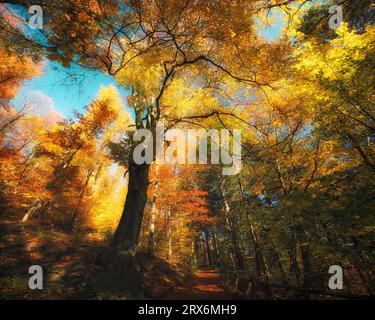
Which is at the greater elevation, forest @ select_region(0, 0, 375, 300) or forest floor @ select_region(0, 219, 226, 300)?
forest @ select_region(0, 0, 375, 300)

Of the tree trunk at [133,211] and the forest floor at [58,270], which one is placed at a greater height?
the tree trunk at [133,211]

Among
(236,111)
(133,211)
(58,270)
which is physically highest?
(236,111)

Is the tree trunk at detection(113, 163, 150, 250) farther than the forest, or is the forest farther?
the tree trunk at detection(113, 163, 150, 250)

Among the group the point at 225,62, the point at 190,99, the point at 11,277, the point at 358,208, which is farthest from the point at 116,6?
the point at 11,277

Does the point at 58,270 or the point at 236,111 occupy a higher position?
the point at 236,111

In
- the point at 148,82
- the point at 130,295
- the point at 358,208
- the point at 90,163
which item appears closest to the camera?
the point at 358,208

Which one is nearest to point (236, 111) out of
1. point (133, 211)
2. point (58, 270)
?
point (133, 211)

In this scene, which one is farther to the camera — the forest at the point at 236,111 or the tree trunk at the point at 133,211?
the tree trunk at the point at 133,211

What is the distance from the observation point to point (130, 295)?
A: 5422mm

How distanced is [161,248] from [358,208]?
1654cm

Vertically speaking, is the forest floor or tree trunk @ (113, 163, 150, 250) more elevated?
tree trunk @ (113, 163, 150, 250)

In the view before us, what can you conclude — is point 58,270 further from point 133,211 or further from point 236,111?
point 236,111

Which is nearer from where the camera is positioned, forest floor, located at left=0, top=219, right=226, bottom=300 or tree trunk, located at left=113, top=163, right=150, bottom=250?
forest floor, located at left=0, top=219, right=226, bottom=300
